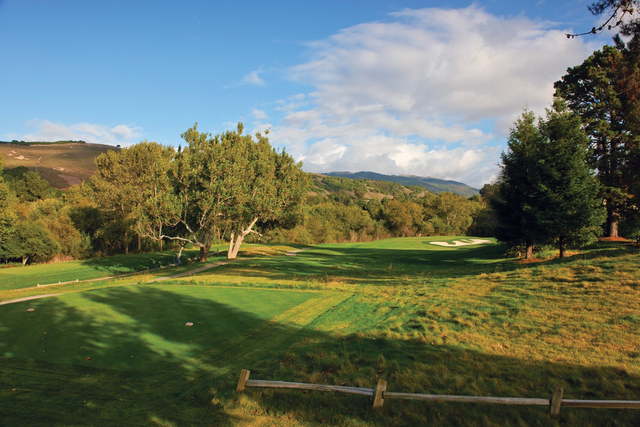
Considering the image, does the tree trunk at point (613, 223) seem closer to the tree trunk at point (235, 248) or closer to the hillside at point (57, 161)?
the tree trunk at point (235, 248)

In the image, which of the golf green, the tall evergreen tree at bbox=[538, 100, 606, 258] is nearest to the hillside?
the golf green

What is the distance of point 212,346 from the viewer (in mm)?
8625

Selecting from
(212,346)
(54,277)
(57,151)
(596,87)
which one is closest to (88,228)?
(54,277)

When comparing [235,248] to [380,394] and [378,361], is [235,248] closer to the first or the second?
[378,361]

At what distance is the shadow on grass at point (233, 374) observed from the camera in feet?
18.5

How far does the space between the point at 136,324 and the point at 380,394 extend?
24.6 feet

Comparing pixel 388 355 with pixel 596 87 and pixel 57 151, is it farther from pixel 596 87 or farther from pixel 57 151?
pixel 57 151

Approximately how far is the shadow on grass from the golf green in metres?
0.05

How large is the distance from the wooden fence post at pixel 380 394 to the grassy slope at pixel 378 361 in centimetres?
23

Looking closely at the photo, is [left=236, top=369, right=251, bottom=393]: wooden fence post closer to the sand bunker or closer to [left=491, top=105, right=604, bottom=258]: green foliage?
[left=491, top=105, right=604, bottom=258]: green foliage

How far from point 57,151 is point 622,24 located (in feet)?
490

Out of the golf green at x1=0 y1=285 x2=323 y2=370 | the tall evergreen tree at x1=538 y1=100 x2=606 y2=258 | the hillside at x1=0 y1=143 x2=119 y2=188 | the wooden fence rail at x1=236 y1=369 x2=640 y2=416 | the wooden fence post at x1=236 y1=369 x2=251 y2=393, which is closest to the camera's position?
the wooden fence rail at x1=236 y1=369 x2=640 y2=416

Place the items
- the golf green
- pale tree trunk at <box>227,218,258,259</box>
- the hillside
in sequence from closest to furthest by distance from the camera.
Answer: the golf green, pale tree trunk at <box>227,218,258,259</box>, the hillside

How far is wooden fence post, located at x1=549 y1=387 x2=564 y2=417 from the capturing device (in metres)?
5.11
